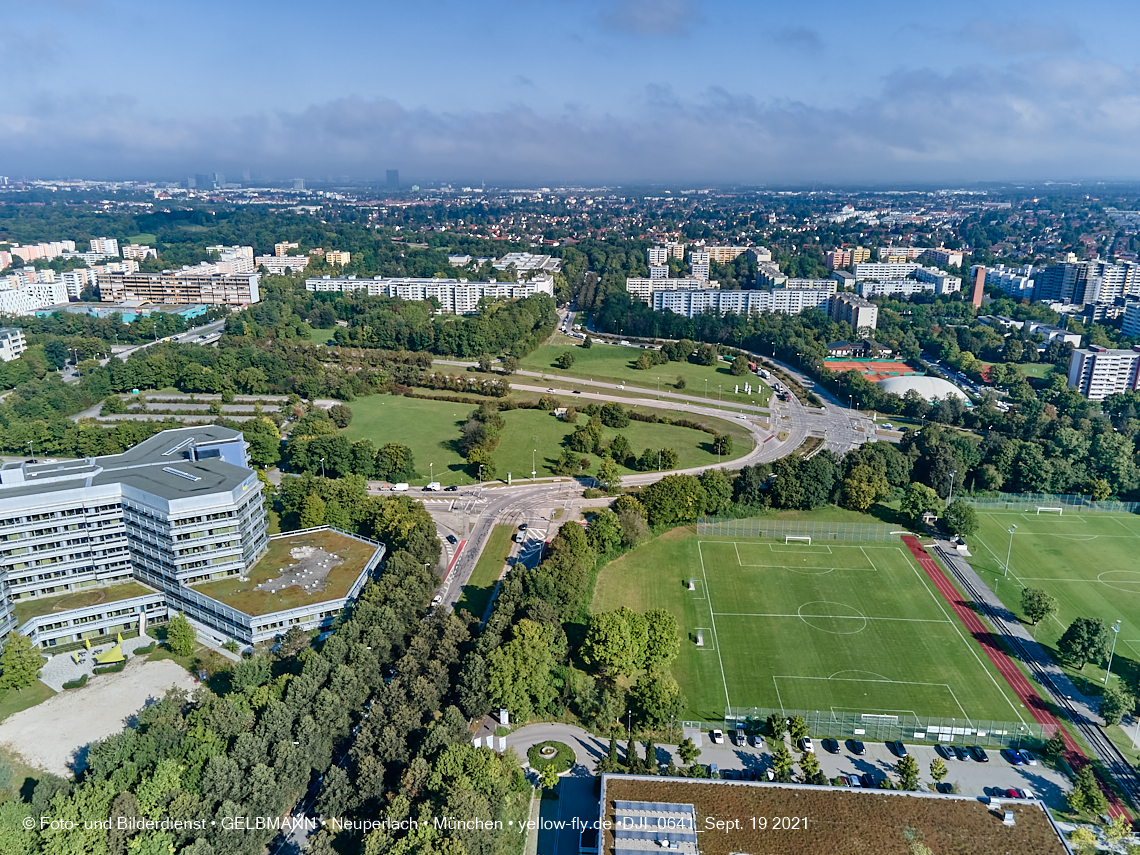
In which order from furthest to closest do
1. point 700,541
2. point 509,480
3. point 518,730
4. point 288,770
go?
point 509,480 → point 700,541 → point 518,730 → point 288,770

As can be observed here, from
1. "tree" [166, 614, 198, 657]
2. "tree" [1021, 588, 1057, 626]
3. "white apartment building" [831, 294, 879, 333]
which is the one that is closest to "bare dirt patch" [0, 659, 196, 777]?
"tree" [166, 614, 198, 657]

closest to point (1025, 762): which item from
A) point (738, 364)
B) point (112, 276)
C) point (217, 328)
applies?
point (738, 364)

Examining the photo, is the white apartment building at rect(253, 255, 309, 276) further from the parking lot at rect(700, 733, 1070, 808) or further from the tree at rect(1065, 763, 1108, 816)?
the tree at rect(1065, 763, 1108, 816)

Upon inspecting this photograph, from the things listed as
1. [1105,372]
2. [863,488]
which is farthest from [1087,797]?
[1105,372]

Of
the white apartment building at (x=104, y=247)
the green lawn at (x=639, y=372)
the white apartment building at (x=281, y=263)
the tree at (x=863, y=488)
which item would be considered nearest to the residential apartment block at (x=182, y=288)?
the white apartment building at (x=281, y=263)

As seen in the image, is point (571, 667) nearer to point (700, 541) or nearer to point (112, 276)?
point (700, 541)

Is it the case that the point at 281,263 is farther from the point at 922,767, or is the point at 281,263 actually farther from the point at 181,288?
the point at 922,767
